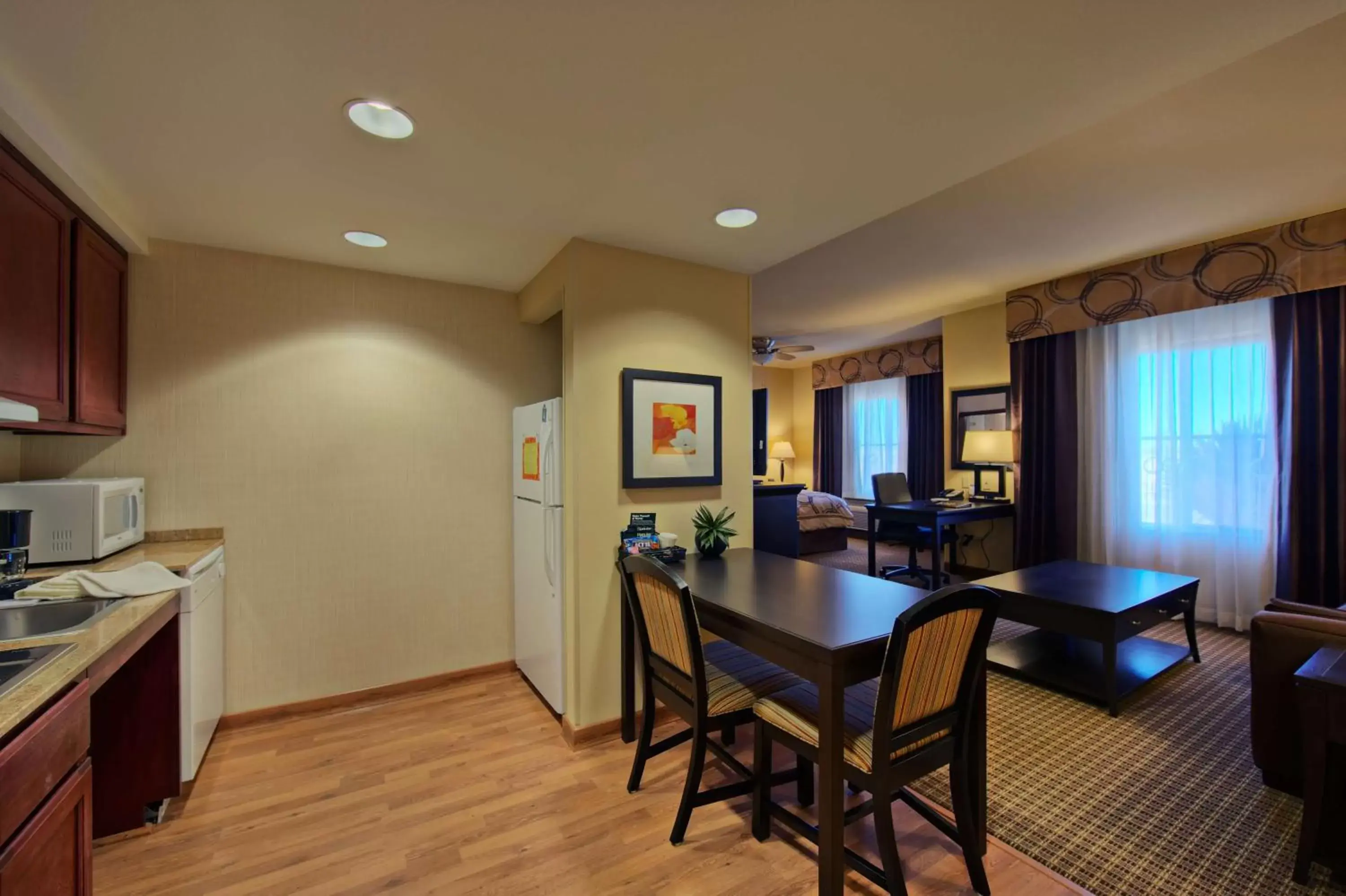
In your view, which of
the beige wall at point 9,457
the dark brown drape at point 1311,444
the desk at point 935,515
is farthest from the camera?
the desk at point 935,515

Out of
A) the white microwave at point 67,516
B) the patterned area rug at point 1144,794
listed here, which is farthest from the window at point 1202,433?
the white microwave at point 67,516

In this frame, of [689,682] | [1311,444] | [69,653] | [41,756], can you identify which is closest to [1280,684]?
[689,682]

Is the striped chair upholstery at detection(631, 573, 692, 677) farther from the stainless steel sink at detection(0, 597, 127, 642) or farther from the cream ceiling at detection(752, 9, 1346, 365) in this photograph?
the cream ceiling at detection(752, 9, 1346, 365)

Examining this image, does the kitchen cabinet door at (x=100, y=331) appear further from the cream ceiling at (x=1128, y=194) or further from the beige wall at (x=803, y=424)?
the beige wall at (x=803, y=424)

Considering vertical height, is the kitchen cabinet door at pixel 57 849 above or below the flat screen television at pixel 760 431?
below

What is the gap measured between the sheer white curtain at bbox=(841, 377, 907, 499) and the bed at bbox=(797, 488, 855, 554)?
3.15ft

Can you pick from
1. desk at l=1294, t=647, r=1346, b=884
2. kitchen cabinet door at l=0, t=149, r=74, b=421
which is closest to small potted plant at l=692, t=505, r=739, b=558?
desk at l=1294, t=647, r=1346, b=884

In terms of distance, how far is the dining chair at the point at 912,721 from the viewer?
1.44 metres

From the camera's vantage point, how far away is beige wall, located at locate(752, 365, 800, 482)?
28.9 feet

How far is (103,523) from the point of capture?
2.10m

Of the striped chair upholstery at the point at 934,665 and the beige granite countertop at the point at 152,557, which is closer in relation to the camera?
the striped chair upholstery at the point at 934,665

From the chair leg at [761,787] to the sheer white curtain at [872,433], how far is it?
6.08m

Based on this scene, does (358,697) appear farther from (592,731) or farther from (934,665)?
(934,665)

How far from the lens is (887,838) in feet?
4.83
